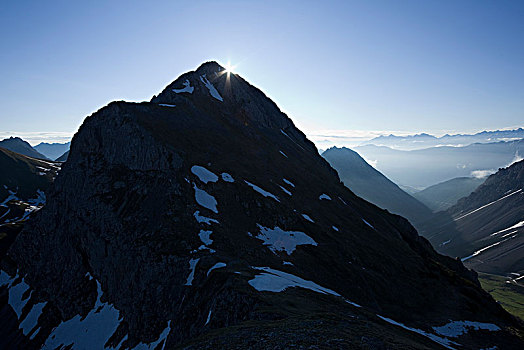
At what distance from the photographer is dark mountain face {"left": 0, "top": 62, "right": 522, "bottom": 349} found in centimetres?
3181

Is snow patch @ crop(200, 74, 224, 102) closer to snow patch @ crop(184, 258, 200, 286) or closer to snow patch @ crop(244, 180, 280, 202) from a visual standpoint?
snow patch @ crop(244, 180, 280, 202)

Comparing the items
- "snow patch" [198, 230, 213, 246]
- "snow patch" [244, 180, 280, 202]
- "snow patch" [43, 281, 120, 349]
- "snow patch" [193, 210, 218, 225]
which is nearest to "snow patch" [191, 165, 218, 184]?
"snow patch" [244, 180, 280, 202]

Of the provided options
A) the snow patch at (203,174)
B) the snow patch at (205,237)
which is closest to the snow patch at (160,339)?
the snow patch at (205,237)

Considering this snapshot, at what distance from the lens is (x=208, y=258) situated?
42.2 m

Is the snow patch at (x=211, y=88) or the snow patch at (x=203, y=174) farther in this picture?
the snow patch at (x=211, y=88)

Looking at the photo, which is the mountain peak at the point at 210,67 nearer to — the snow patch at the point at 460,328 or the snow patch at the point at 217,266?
the snow patch at the point at 217,266

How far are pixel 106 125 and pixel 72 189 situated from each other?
17.3 meters

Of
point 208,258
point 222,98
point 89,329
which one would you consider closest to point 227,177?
point 208,258

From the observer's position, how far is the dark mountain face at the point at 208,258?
1252 inches

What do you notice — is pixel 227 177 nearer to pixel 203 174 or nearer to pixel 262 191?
pixel 203 174

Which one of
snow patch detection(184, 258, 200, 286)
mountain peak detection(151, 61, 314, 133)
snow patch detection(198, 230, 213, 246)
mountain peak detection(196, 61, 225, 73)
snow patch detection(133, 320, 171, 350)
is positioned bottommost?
snow patch detection(133, 320, 171, 350)

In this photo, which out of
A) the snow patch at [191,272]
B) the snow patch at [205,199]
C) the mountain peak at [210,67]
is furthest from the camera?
the mountain peak at [210,67]

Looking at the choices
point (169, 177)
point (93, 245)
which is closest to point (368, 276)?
point (169, 177)

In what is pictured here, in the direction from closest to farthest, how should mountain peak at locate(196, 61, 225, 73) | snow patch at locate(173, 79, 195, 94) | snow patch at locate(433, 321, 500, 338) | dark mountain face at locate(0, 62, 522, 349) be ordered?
dark mountain face at locate(0, 62, 522, 349) < snow patch at locate(433, 321, 500, 338) < snow patch at locate(173, 79, 195, 94) < mountain peak at locate(196, 61, 225, 73)
